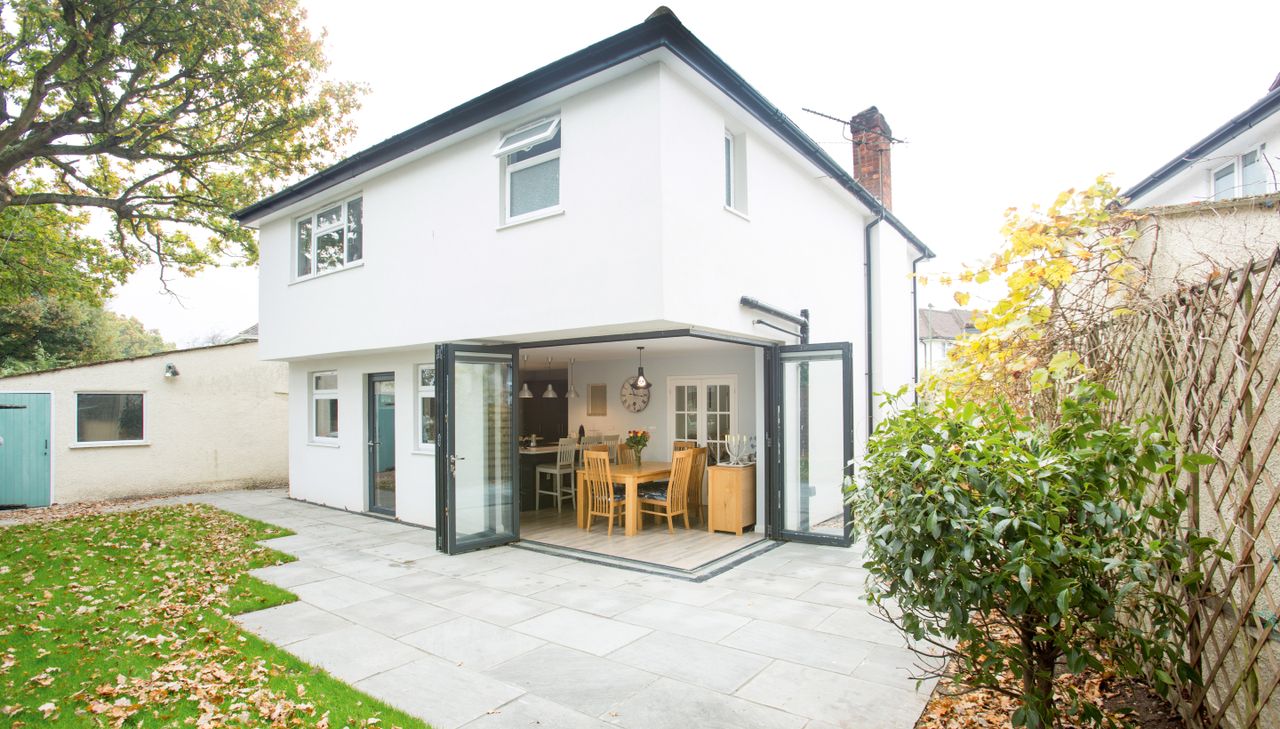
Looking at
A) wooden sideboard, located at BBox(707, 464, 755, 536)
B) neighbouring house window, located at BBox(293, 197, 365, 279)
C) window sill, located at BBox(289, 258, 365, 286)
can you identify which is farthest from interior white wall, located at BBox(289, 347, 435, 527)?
wooden sideboard, located at BBox(707, 464, 755, 536)

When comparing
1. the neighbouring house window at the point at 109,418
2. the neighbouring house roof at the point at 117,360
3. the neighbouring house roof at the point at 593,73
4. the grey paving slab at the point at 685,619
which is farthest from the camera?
the neighbouring house window at the point at 109,418

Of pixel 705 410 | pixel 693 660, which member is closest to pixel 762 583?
pixel 693 660

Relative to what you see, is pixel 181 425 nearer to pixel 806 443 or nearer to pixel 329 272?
pixel 329 272

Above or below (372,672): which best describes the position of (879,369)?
above

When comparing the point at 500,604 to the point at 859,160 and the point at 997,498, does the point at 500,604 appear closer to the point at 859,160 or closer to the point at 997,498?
the point at 997,498

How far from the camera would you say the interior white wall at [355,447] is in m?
9.65

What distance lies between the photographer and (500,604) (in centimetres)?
582

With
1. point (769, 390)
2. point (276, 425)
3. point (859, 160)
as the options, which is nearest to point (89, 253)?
point (276, 425)

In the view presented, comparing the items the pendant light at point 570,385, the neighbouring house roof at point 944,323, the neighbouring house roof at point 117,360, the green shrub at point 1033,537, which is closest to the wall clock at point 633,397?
the pendant light at point 570,385

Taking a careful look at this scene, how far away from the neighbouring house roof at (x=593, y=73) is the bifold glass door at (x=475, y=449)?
2.84 meters

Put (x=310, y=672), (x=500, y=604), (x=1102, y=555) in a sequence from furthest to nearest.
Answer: (x=500, y=604) < (x=310, y=672) < (x=1102, y=555)

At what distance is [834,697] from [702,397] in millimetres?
7023

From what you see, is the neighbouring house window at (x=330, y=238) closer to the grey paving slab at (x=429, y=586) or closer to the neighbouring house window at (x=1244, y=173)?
the grey paving slab at (x=429, y=586)

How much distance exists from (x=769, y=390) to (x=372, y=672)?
565cm
